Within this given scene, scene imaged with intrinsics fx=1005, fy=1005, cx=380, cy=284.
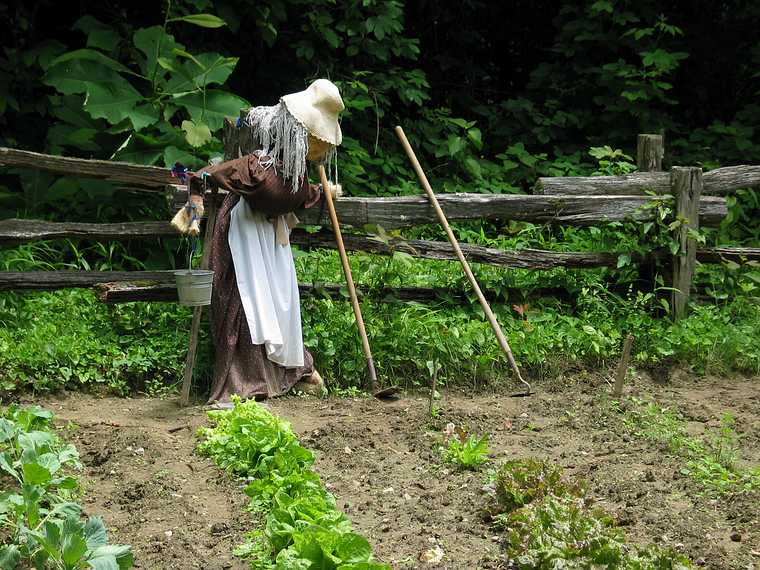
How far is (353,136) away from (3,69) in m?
3.13

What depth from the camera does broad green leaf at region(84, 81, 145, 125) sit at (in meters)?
7.04

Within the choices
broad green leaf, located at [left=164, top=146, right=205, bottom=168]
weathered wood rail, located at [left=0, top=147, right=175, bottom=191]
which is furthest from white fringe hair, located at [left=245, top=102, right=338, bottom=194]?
broad green leaf, located at [left=164, top=146, right=205, bottom=168]

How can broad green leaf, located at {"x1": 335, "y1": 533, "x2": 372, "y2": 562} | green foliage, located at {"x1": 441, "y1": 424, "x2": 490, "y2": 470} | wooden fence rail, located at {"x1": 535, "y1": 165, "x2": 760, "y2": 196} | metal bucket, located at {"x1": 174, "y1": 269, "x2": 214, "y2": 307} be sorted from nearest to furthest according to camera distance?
broad green leaf, located at {"x1": 335, "y1": 533, "x2": 372, "y2": 562}, green foliage, located at {"x1": 441, "y1": 424, "x2": 490, "y2": 470}, metal bucket, located at {"x1": 174, "y1": 269, "x2": 214, "y2": 307}, wooden fence rail, located at {"x1": 535, "y1": 165, "x2": 760, "y2": 196}

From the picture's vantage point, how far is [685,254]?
7.06m

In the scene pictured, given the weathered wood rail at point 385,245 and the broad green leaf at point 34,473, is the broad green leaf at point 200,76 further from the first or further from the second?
the broad green leaf at point 34,473

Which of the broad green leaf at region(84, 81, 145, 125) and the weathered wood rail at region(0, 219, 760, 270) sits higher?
the broad green leaf at region(84, 81, 145, 125)

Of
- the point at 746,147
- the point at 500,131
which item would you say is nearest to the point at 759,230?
the point at 746,147

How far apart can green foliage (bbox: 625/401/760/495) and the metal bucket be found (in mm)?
2443

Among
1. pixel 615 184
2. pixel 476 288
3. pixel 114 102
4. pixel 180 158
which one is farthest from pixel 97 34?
pixel 615 184

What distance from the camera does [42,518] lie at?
3973mm

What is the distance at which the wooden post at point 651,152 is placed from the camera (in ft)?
23.9

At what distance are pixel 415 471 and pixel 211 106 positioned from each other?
11.8 feet

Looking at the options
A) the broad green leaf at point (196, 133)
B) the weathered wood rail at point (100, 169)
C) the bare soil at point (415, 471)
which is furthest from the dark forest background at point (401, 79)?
the bare soil at point (415, 471)

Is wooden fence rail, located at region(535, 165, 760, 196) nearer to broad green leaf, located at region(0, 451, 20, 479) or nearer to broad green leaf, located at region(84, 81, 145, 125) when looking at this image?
broad green leaf, located at region(84, 81, 145, 125)
